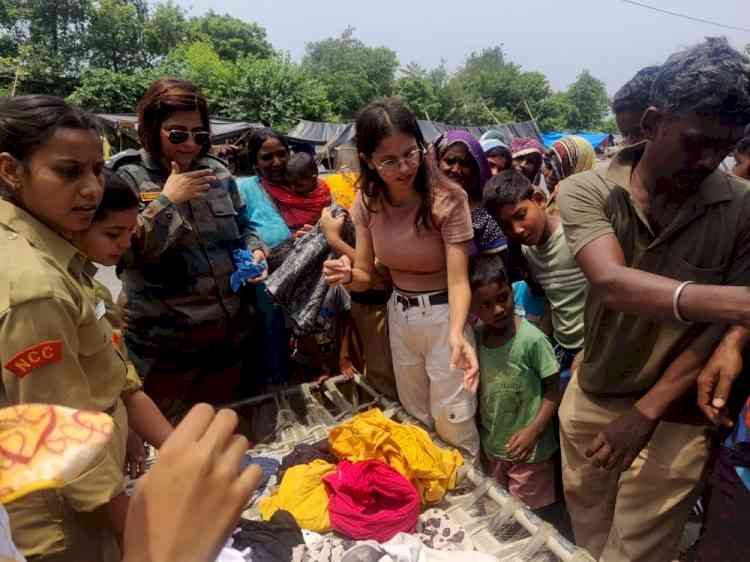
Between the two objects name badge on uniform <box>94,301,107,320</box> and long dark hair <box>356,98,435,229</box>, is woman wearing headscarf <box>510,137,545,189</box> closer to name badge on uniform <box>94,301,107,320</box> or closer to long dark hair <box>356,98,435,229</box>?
long dark hair <box>356,98,435,229</box>

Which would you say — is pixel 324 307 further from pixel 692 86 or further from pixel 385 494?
pixel 692 86

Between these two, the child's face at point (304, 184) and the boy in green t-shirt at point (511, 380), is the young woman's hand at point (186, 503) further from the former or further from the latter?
the child's face at point (304, 184)

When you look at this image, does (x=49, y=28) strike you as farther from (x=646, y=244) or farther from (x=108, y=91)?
(x=646, y=244)

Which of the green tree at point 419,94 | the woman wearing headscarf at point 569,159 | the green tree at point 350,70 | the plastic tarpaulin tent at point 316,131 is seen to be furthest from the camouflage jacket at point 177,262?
the green tree at point 419,94

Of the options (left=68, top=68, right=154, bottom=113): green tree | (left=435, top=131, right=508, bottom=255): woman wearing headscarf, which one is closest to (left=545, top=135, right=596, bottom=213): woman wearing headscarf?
(left=435, top=131, right=508, bottom=255): woman wearing headscarf

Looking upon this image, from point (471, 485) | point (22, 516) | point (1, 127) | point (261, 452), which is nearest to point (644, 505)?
point (471, 485)

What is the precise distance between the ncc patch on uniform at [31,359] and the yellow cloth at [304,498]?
3.49 ft

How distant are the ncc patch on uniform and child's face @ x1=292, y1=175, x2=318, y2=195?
220 centimetres

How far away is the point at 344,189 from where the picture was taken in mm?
3383

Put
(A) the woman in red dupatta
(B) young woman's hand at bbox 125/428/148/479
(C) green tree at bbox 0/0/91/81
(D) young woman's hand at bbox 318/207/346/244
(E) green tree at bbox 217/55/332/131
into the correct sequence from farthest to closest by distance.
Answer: (C) green tree at bbox 0/0/91/81 → (E) green tree at bbox 217/55/332/131 → (A) the woman in red dupatta → (D) young woman's hand at bbox 318/207/346/244 → (B) young woman's hand at bbox 125/428/148/479

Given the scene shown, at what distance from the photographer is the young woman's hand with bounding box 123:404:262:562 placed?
1.85 feet

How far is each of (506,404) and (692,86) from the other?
1.38 metres

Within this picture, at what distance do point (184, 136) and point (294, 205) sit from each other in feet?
3.50

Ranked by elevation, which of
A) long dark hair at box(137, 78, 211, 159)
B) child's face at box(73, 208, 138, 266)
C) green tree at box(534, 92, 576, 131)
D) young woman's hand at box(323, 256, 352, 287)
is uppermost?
green tree at box(534, 92, 576, 131)
